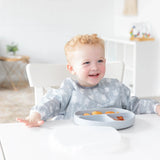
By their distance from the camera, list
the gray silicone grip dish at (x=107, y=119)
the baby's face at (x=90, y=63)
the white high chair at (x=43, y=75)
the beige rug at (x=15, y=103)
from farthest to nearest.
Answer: the beige rug at (x=15, y=103)
the white high chair at (x=43, y=75)
the baby's face at (x=90, y=63)
the gray silicone grip dish at (x=107, y=119)

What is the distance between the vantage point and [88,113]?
3.56ft

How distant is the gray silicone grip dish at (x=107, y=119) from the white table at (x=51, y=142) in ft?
0.07

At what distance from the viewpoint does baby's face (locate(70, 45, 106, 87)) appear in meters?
1.15

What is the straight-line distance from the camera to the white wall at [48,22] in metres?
5.04

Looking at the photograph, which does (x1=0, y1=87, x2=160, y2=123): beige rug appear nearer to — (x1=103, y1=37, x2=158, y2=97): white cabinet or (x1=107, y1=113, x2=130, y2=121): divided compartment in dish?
(x1=103, y1=37, x2=158, y2=97): white cabinet

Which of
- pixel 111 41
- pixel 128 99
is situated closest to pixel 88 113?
pixel 128 99

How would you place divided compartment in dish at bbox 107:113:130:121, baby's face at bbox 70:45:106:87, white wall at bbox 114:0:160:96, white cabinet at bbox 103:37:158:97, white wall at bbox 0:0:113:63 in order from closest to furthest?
divided compartment in dish at bbox 107:113:130:121, baby's face at bbox 70:45:106:87, white cabinet at bbox 103:37:158:97, white wall at bbox 114:0:160:96, white wall at bbox 0:0:113:63

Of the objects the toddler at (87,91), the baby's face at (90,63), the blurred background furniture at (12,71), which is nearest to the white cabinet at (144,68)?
the blurred background furniture at (12,71)

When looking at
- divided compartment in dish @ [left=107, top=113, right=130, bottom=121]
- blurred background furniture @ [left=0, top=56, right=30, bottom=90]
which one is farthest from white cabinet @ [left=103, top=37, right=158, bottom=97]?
divided compartment in dish @ [left=107, top=113, right=130, bottom=121]

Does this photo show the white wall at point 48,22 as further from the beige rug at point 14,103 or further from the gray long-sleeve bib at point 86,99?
the gray long-sleeve bib at point 86,99

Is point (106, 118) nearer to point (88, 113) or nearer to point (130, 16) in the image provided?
point (88, 113)

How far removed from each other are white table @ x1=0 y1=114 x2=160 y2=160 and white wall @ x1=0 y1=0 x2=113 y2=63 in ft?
14.0

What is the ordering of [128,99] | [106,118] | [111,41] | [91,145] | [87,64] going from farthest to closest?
[111,41], [128,99], [87,64], [106,118], [91,145]

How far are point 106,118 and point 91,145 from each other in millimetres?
251
